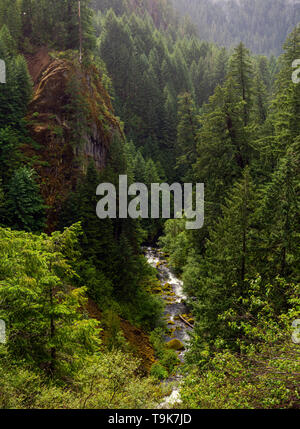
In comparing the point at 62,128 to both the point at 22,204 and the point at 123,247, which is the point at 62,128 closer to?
the point at 22,204

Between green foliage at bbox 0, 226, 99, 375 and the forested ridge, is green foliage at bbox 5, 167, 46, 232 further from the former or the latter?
green foliage at bbox 0, 226, 99, 375

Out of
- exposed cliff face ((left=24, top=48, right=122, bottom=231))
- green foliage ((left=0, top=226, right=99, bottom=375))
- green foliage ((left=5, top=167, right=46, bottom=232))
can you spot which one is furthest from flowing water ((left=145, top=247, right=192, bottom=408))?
green foliage ((left=5, top=167, right=46, bottom=232))

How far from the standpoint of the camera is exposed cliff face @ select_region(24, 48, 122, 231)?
88.8ft

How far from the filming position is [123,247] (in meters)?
26.1

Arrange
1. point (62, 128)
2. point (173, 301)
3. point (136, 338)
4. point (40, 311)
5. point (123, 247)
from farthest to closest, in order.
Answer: point (62, 128) < point (173, 301) < point (123, 247) < point (136, 338) < point (40, 311)

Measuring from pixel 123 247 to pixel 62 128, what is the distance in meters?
12.9

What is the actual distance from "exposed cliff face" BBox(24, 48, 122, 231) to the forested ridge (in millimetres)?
127

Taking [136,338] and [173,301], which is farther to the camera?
[173,301]

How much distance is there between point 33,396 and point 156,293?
22.7 metres

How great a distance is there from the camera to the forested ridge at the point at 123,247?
28.7ft

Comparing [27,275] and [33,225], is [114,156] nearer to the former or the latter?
[33,225]

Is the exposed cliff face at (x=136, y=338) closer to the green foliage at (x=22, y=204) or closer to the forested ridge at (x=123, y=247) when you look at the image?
the forested ridge at (x=123, y=247)

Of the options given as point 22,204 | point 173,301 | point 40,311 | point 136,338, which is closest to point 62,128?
point 22,204

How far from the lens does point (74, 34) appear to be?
34.7 meters
